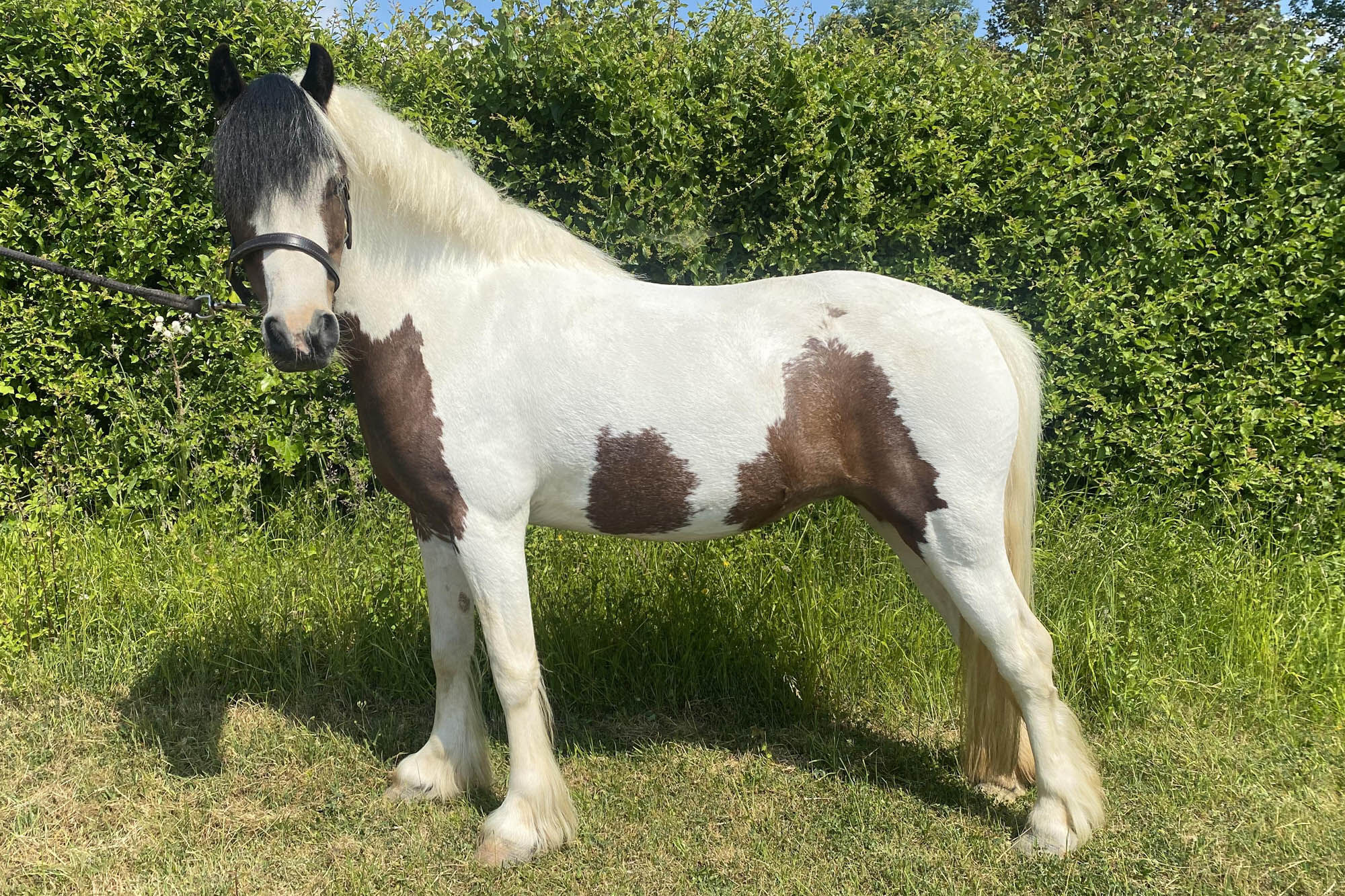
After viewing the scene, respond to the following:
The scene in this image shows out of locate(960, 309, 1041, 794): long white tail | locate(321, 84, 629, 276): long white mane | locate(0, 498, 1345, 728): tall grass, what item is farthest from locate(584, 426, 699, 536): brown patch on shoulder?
locate(0, 498, 1345, 728): tall grass

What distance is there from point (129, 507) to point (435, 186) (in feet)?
9.84

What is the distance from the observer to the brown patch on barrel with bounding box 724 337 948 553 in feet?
8.28

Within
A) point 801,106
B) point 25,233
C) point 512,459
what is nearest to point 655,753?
point 512,459

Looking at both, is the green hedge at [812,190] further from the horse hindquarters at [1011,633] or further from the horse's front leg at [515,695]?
the horse's front leg at [515,695]

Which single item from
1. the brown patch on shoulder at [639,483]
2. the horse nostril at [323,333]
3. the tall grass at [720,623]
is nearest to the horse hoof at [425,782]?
the tall grass at [720,623]

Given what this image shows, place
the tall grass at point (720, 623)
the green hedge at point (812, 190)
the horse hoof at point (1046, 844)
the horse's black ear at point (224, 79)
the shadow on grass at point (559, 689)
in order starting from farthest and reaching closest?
1. the green hedge at point (812, 190)
2. the tall grass at point (720, 623)
3. the shadow on grass at point (559, 689)
4. the horse hoof at point (1046, 844)
5. the horse's black ear at point (224, 79)

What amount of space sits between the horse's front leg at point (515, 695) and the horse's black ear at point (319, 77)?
50.3 inches

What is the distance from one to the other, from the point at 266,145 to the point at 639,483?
138 cm

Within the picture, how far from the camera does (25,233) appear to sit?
14.0 feet

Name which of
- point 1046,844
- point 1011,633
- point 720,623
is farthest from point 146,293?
point 1046,844

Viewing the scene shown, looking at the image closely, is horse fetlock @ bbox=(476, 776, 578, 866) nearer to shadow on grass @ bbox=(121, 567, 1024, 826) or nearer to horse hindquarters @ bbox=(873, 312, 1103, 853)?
shadow on grass @ bbox=(121, 567, 1024, 826)

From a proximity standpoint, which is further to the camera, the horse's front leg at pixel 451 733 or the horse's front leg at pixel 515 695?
the horse's front leg at pixel 451 733

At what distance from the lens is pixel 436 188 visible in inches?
97.7

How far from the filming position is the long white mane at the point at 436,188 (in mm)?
2379
